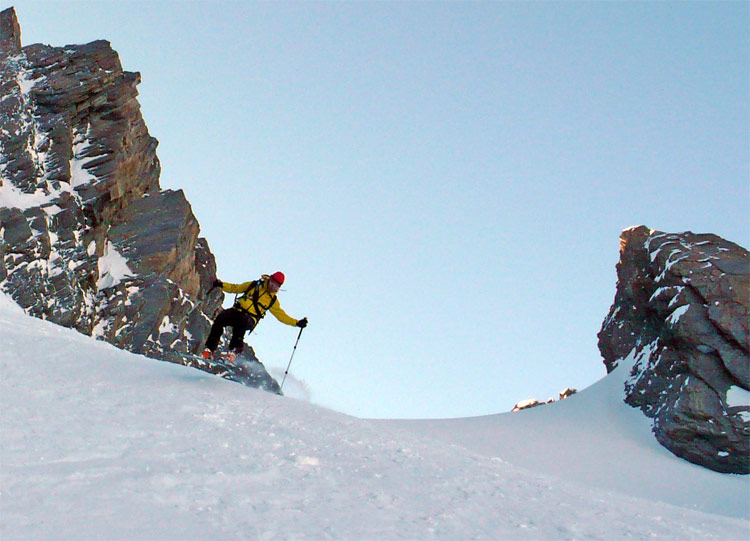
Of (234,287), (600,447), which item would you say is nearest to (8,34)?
(234,287)

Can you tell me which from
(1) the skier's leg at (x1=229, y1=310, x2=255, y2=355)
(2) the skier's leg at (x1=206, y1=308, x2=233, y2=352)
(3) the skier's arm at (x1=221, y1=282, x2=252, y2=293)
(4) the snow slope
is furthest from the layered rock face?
(2) the skier's leg at (x1=206, y1=308, x2=233, y2=352)

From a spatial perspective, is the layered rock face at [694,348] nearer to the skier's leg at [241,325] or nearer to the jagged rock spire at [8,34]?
the skier's leg at [241,325]

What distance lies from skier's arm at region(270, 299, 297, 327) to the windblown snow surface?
3455mm

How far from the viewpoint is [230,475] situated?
5.32 m

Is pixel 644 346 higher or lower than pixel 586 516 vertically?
higher

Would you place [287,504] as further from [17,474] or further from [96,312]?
[96,312]

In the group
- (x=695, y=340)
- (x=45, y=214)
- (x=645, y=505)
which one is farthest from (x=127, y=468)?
(x=45, y=214)

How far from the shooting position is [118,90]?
57531 mm

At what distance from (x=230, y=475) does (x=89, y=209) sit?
53.6 m

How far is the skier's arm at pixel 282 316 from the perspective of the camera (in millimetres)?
13461

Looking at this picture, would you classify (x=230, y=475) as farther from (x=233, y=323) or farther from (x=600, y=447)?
(x=600, y=447)

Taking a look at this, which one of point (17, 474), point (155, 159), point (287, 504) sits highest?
point (155, 159)

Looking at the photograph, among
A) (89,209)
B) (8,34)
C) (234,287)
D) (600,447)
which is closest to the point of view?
(234,287)

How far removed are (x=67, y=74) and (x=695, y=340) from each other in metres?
54.7
